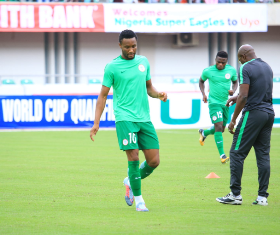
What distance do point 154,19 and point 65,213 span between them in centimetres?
2192

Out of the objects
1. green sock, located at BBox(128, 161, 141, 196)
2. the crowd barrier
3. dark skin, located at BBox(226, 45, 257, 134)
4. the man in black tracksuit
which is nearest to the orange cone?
the man in black tracksuit

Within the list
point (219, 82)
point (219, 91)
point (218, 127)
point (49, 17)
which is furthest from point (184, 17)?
point (218, 127)

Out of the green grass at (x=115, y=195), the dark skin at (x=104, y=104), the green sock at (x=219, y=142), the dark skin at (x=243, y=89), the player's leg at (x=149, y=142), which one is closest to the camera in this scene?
the green grass at (x=115, y=195)

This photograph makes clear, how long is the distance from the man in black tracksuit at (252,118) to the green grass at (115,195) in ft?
1.09

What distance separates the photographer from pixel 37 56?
Answer: 2886cm

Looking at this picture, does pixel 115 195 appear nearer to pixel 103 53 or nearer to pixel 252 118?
pixel 252 118

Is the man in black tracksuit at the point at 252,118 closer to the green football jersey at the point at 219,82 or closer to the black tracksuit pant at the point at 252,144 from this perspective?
the black tracksuit pant at the point at 252,144

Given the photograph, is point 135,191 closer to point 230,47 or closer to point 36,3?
point 36,3

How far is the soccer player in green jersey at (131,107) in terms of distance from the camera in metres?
6.14

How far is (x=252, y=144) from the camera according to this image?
258 inches

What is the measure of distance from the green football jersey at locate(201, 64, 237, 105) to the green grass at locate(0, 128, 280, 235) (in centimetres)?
141

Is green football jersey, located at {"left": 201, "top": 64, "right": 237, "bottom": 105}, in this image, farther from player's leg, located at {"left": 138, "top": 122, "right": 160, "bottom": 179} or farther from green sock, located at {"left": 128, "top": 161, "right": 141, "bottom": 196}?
green sock, located at {"left": 128, "top": 161, "right": 141, "bottom": 196}

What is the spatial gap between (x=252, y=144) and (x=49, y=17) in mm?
20676

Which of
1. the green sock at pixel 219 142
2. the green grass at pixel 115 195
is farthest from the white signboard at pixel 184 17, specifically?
the green sock at pixel 219 142
